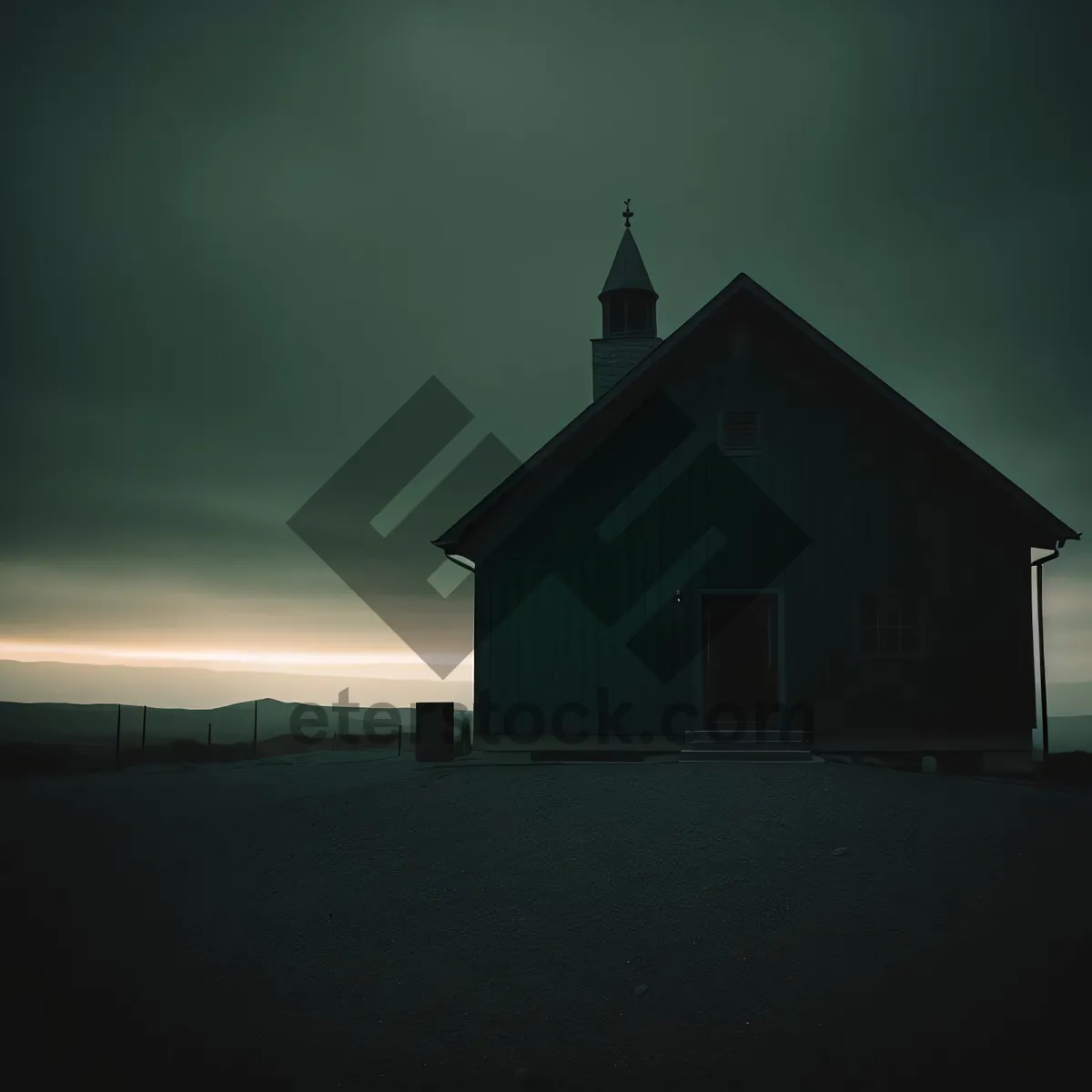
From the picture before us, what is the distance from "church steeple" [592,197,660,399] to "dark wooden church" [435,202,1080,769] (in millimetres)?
8112

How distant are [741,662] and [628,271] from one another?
40.0 feet

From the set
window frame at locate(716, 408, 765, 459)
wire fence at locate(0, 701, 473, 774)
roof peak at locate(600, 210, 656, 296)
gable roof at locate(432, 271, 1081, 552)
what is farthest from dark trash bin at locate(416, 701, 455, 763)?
roof peak at locate(600, 210, 656, 296)

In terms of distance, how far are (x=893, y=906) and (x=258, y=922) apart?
21.0 feet

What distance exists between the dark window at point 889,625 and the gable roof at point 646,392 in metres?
2.46

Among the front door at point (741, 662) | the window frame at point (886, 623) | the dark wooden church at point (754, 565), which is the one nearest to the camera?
the dark wooden church at point (754, 565)

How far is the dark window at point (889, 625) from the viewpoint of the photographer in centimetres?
1748

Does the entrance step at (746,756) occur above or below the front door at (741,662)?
below

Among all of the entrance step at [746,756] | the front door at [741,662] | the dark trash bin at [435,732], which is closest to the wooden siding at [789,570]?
the front door at [741,662]

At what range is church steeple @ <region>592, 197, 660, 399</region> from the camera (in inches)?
1024

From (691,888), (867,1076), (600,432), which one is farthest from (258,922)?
(600,432)

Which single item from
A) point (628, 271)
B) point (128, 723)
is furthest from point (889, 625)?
point (128, 723)

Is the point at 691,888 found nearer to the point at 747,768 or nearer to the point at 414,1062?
the point at 414,1062

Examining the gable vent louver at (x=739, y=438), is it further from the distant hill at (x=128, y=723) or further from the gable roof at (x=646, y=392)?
the distant hill at (x=128, y=723)

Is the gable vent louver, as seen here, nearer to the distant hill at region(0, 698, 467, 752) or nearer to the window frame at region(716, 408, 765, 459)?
the window frame at region(716, 408, 765, 459)
